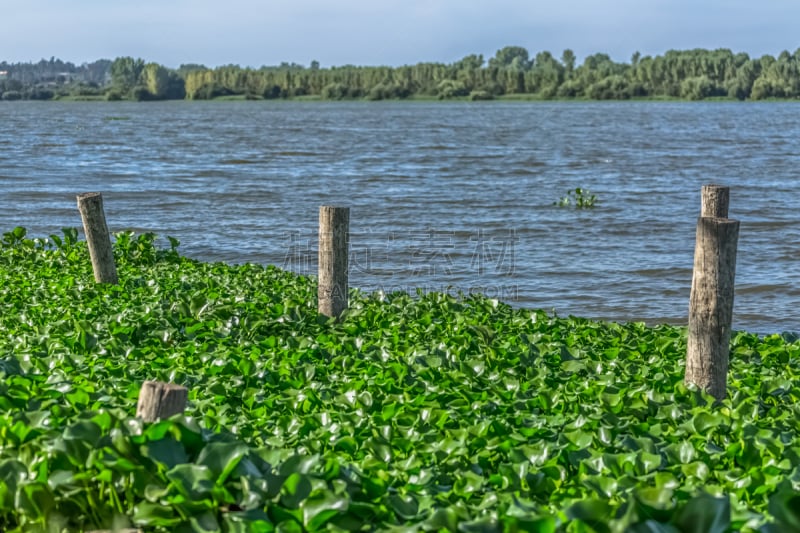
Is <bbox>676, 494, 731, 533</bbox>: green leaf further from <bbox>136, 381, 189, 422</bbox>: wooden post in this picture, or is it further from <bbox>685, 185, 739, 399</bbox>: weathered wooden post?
<bbox>685, 185, 739, 399</bbox>: weathered wooden post

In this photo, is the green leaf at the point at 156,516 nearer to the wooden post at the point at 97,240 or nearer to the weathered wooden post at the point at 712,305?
the weathered wooden post at the point at 712,305

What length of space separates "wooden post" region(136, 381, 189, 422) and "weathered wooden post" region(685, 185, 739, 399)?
466 cm

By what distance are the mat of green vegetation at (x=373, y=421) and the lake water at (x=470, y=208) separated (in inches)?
269

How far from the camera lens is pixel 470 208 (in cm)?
2839

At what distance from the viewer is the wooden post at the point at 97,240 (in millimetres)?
12391

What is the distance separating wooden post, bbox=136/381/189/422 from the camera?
494 cm

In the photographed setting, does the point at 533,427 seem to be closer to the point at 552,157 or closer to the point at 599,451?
the point at 599,451

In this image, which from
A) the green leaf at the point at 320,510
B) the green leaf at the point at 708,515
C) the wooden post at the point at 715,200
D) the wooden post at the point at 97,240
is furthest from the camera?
the wooden post at the point at 97,240

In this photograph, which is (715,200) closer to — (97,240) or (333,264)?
(333,264)

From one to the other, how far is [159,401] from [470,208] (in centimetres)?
2375

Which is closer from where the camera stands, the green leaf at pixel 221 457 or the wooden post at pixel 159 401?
the green leaf at pixel 221 457

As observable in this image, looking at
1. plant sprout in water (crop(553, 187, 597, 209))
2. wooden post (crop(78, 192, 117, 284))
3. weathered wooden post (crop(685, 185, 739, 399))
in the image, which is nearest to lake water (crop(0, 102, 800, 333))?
plant sprout in water (crop(553, 187, 597, 209))

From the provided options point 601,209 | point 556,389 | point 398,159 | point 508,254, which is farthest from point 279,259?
point 398,159

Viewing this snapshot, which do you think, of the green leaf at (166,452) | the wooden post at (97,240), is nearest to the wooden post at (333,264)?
the wooden post at (97,240)
